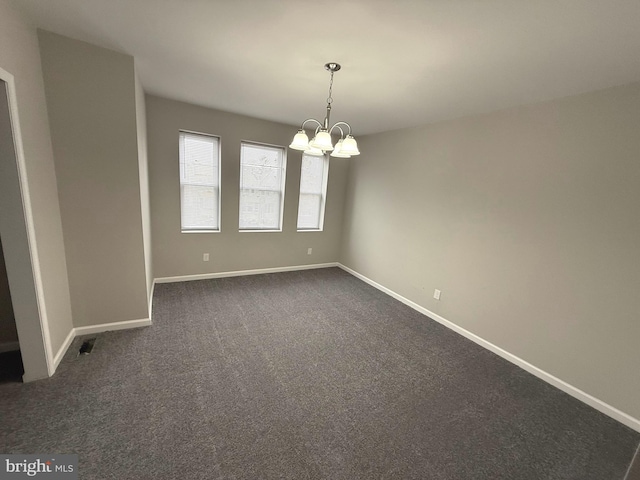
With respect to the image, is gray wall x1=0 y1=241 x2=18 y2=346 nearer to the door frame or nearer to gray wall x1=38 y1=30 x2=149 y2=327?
gray wall x1=38 y1=30 x2=149 y2=327

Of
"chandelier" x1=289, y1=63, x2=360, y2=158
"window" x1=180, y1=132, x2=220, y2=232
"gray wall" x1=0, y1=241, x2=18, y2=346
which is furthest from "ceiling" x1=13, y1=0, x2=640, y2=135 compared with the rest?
"gray wall" x1=0, y1=241, x2=18, y2=346

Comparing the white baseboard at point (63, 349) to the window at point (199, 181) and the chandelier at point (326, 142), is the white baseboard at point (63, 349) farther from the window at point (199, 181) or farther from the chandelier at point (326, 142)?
the chandelier at point (326, 142)

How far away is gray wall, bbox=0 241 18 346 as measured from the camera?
6.83 ft

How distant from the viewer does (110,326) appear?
2564mm

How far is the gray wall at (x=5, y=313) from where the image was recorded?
6.83 feet

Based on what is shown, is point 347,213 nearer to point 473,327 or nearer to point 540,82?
point 473,327

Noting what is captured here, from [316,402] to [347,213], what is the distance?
11.8 feet

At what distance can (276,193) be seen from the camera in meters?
4.46

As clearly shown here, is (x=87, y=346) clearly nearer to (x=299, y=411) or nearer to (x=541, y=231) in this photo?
(x=299, y=411)

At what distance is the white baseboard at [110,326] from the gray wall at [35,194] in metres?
0.28

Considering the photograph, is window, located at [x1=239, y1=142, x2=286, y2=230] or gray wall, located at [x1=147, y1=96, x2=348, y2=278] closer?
gray wall, located at [x1=147, y1=96, x2=348, y2=278]

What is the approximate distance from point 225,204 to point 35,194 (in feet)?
7.50

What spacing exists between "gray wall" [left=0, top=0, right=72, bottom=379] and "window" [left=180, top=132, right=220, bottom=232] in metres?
1.71

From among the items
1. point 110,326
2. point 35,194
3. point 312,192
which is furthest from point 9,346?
point 312,192
